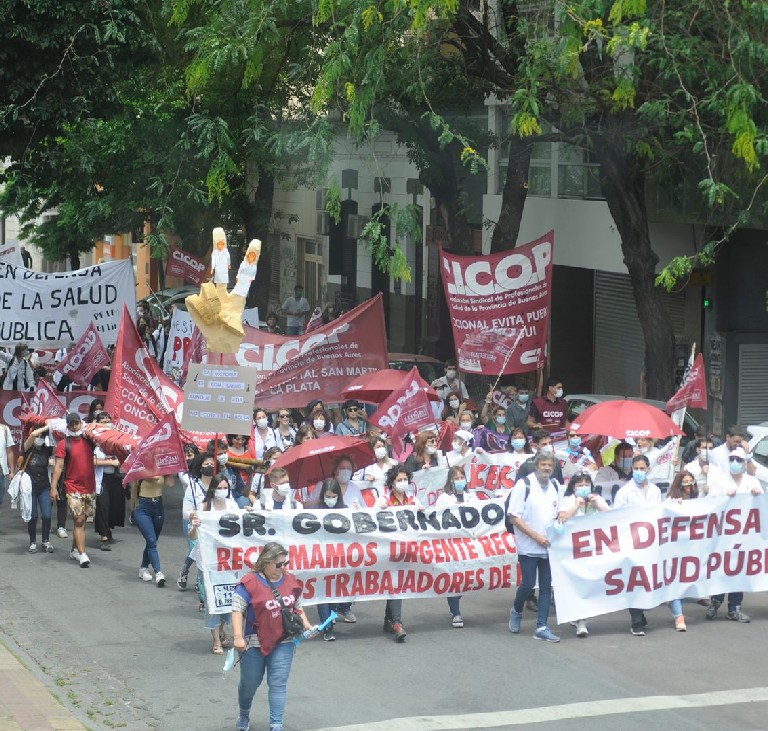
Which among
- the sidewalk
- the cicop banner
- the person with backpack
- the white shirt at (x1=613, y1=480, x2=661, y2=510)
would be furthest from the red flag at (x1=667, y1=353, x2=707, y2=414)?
the cicop banner

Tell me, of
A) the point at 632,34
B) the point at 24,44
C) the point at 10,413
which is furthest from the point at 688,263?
the point at 24,44

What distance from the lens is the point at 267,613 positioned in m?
8.67

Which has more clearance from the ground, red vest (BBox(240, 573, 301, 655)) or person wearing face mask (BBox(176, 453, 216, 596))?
person wearing face mask (BBox(176, 453, 216, 596))

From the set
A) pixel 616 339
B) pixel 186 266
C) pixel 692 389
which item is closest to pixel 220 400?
pixel 692 389

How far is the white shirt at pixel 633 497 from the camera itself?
12.0 meters

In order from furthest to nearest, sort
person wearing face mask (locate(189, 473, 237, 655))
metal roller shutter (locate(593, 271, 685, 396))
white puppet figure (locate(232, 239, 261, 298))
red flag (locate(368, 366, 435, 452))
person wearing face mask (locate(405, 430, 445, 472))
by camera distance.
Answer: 1. metal roller shutter (locate(593, 271, 685, 396))
2. red flag (locate(368, 366, 435, 452))
3. person wearing face mask (locate(405, 430, 445, 472))
4. white puppet figure (locate(232, 239, 261, 298))
5. person wearing face mask (locate(189, 473, 237, 655))

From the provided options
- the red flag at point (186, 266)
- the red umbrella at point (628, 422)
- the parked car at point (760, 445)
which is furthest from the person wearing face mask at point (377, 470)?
the red flag at point (186, 266)

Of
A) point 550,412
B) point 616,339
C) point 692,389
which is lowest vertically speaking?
point 550,412

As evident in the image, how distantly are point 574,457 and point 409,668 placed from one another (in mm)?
4867

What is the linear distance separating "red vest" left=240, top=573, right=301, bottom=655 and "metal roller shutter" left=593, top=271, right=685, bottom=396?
16161 millimetres

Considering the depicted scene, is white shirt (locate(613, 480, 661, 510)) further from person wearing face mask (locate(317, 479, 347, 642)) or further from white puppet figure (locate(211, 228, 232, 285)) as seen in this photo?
white puppet figure (locate(211, 228, 232, 285))

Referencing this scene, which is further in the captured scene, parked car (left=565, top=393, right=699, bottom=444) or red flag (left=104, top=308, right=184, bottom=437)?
parked car (left=565, top=393, right=699, bottom=444)

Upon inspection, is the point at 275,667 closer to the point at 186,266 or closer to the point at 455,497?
the point at 455,497

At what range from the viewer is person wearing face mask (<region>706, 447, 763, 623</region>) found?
1213cm
